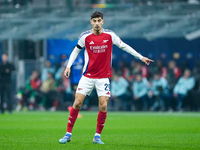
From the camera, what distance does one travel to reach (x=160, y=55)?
2675 cm

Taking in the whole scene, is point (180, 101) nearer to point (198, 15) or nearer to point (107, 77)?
point (198, 15)

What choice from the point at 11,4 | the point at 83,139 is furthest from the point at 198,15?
the point at 83,139

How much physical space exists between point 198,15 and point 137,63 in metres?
3.17

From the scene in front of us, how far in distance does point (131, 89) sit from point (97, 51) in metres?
14.3

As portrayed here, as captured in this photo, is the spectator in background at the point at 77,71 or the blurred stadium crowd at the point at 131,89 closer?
the blurred stadium crowd at the point at 131,89

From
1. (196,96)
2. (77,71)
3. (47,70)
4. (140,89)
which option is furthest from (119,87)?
(47,70)

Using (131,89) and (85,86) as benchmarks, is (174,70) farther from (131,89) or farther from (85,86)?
(85,86)

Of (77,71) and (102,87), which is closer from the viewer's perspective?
(102,87)

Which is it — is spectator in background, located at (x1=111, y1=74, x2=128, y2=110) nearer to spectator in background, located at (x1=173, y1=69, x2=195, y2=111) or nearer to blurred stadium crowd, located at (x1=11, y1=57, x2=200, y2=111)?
blurred stadium crowd, located at (x1=11, y1=57, x2=200, y2=111)

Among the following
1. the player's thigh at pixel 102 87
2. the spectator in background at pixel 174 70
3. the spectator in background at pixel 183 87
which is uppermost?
the player's thigh at pixel 102 87

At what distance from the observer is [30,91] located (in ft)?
83.5

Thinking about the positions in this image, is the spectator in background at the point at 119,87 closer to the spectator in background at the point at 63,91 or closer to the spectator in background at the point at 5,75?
the spectator in background at the point at 63,91

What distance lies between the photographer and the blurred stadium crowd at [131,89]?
23516 millimetres

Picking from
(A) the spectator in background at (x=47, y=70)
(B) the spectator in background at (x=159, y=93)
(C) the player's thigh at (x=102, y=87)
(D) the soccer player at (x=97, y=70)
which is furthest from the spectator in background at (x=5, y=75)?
(C) the player's thigh at (x=102, y=87)
